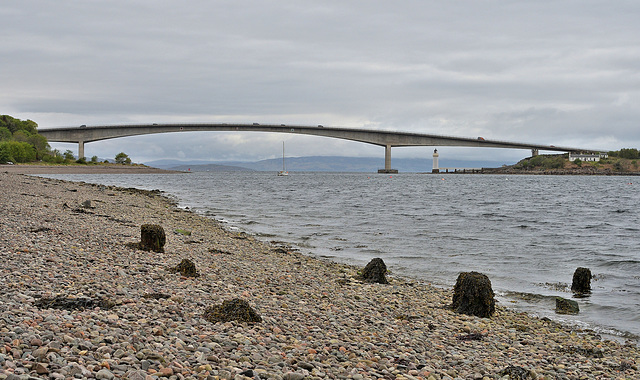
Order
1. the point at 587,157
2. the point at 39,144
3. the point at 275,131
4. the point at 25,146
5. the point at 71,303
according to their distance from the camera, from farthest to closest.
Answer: the point at 587,157 < the point at 275,131 < the point at 39,144 < the point at 25,146 < the point at 71,303

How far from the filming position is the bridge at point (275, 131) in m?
121

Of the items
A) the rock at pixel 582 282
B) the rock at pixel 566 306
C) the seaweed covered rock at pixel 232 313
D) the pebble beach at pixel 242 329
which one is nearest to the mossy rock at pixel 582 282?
the rock at pixel 582 282

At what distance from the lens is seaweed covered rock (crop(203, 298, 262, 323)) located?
22.9 feet

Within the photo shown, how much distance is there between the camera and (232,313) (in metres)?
7.09

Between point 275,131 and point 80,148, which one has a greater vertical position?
point 275,131

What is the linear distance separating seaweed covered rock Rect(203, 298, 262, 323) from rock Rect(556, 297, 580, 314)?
275 inches

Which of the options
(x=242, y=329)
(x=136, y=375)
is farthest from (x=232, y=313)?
(x=136, y=375)

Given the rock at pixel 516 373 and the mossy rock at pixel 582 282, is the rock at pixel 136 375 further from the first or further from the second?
the mossy rock at pixel 582 282

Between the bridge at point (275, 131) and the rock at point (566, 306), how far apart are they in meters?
114

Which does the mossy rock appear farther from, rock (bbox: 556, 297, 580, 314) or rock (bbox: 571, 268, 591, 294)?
rock (bbox: 556, 297, 580, 314)

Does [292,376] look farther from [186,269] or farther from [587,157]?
[587,157]

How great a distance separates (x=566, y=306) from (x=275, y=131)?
126 metres

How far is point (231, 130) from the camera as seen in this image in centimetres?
12900

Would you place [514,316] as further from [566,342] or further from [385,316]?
[385,316]
